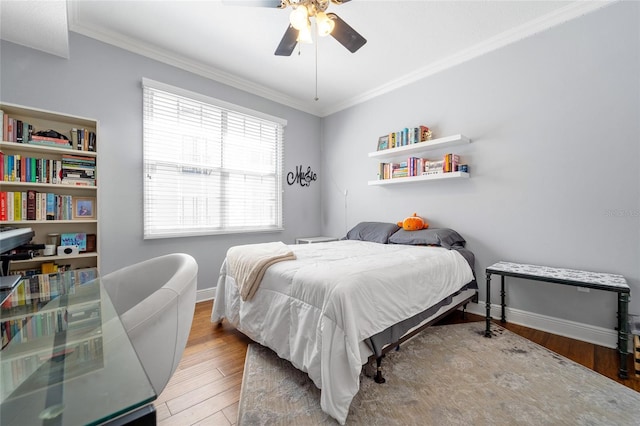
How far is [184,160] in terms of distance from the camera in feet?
10.1

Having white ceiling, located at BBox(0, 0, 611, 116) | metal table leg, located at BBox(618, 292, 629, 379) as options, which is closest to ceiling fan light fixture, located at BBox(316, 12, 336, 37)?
white ceiling, located at BBox(0, 0, 611, 116)

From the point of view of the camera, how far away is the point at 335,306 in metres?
1.37

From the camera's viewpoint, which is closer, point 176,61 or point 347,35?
point 347,35

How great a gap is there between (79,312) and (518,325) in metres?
3.23

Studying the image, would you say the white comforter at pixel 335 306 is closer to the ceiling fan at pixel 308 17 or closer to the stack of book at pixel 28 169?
the ceiling fan at pixel 308 17

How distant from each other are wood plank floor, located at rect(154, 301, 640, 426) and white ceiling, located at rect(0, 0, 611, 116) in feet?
7.94

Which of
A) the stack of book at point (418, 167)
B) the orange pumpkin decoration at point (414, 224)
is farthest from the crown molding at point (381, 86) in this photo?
the orange pumpkin decoration at point (414, 224)

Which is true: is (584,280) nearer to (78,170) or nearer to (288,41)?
(288,41)

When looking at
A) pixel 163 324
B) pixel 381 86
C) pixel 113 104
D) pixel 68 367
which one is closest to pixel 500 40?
pixel 381 86

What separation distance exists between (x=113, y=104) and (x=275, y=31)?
69.1 inches

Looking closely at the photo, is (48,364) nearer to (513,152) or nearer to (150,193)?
(150,193)

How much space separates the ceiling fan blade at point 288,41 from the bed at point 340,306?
1.65m

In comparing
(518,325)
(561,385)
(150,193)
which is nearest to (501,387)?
(561,385)

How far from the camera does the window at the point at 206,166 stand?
9.48ft
